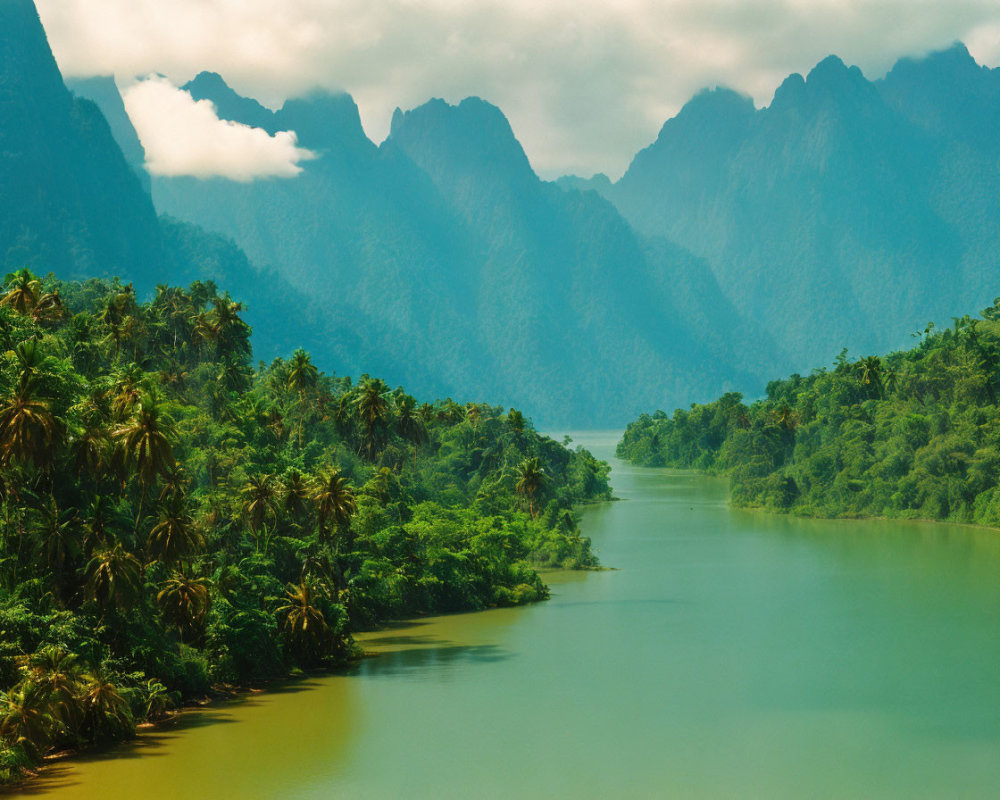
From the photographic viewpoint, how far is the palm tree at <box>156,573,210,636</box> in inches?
1494

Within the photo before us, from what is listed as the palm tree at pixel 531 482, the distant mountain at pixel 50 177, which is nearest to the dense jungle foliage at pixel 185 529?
the palm tree at pixel 531 482

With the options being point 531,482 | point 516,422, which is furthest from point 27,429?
point 516,422

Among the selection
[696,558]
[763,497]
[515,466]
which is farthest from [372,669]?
[763,497]

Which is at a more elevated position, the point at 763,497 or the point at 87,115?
the point at 87,115

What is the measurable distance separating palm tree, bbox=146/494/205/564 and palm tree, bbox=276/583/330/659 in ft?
18.9

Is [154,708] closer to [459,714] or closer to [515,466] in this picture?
[459,714]

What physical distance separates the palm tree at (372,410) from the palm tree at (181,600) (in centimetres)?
3230

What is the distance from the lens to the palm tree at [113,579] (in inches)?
1356

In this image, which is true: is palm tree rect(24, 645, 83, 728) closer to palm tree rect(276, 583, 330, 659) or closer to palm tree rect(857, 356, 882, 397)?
palm tree rect(276, 583, 330, 659)

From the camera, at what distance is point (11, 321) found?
139ft

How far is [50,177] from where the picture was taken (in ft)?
566

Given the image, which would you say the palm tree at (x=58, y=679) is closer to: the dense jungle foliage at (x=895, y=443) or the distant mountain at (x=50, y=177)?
the dense jungle foliage at (x=895, y=443)

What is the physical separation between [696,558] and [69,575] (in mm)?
51883

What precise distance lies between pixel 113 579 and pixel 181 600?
157 inches
